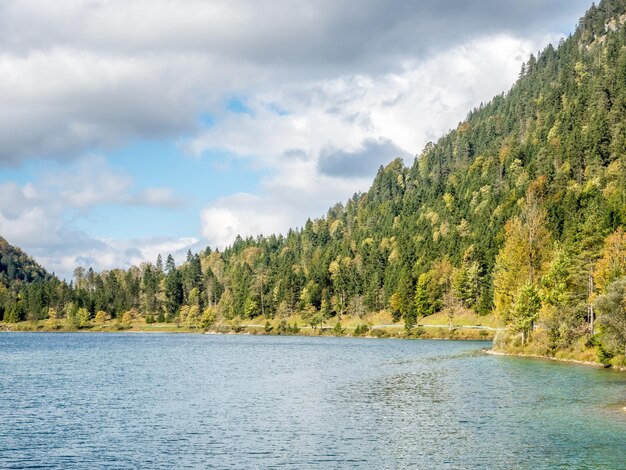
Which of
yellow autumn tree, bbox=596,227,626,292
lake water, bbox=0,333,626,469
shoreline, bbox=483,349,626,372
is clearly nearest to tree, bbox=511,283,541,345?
shoreline, bbox=483,349,626,372

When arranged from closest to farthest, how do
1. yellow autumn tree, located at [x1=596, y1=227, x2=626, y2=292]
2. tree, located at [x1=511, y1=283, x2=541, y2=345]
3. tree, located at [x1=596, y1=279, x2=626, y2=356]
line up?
tree, located at [x1=596, y1=279, x2=626, y2=356] → yellow autumn tree, located at [x1=596, y1=227, x2=626, y2=292] → tree, located at [x1=511, y1=283, x2=541, y2=345]

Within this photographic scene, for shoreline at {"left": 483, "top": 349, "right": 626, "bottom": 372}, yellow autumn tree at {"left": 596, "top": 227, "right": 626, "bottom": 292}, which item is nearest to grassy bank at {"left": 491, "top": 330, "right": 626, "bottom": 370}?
shoreline at {"left": 483, "top": 349, "right": 626, "bottom": 372}

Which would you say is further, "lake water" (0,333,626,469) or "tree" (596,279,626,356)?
"tree" (596,279,626,356)

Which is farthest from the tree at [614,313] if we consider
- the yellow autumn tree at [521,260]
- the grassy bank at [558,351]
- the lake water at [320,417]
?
the yellow autumn tree at [521,260]

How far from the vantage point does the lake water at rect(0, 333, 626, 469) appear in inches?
1880

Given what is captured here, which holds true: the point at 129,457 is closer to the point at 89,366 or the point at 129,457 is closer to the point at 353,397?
the point at 353,397

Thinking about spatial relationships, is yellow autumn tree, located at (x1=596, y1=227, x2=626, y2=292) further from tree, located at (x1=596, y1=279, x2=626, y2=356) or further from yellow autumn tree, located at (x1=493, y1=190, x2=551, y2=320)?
yellow autumn tree, located at (x1=493, y1=190, x2=551, y2=320)

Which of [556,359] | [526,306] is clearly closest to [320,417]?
[556,359]

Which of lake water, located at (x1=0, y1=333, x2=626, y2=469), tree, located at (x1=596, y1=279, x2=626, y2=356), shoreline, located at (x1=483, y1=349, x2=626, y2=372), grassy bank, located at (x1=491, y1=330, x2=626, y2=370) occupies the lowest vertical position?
lake water, located at (x1=0, y1=333, x2=626, y2=469)

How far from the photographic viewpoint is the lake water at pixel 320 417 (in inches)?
1880

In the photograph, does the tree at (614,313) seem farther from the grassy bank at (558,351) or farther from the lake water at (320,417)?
the grassy bank at (558,351)

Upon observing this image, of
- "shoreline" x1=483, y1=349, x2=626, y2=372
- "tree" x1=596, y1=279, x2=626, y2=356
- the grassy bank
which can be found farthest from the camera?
"shoreline" x1=483, y1=349, x2=626, y2=372

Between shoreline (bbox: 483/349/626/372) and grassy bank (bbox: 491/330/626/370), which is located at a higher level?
grassy bank (bbox: 491/330/626/370)

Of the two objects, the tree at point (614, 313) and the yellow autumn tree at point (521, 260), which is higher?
the yellow autumn tree at point (521, 260)
